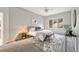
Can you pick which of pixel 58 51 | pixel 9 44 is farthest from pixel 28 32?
pixel 58 51

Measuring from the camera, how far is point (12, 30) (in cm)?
216

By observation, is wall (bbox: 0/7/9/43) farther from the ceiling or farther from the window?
the window

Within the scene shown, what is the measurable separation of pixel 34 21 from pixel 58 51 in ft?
2.07

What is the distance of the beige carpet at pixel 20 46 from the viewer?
2160 millimetres

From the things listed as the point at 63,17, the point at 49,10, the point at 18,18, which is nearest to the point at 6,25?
the point at 18,18

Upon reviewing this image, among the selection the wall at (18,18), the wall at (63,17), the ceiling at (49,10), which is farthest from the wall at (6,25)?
the wall at (63,17)

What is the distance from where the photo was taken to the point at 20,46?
2.17 meters

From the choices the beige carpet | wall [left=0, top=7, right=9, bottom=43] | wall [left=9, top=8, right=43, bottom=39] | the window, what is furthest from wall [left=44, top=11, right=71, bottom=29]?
wall [left=0, top=7, right=9, bottom=43]

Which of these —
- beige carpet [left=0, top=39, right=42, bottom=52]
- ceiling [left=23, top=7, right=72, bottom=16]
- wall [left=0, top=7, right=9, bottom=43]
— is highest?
ceiling [left=23, top=7, right=72, bottom=16]

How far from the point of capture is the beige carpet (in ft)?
7.09

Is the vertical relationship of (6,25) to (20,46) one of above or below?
above

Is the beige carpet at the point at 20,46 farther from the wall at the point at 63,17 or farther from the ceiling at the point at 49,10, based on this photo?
the ceiling at the point at 49,10

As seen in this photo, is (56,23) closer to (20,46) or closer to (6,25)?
(20,46)

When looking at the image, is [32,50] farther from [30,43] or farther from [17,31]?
[17,31]
